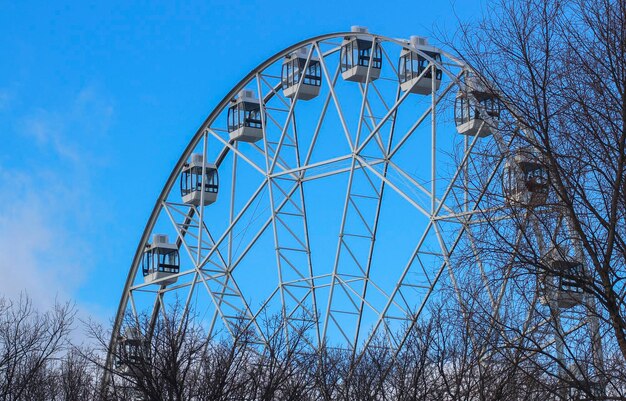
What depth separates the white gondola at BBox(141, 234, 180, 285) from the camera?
5275 cm

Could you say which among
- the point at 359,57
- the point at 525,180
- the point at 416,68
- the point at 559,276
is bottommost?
the point at 559,276

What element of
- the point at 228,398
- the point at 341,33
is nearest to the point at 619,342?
the point at 228,398

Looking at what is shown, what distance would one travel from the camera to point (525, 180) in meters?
12.6

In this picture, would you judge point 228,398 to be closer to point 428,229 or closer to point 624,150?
point 428,229

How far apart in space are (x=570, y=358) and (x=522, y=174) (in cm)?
193

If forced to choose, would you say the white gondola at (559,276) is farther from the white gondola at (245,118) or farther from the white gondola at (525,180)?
the white gondola at (245,118)

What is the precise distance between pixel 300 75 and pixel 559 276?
1342 inches

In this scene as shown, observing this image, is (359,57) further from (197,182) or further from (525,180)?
(525,180)

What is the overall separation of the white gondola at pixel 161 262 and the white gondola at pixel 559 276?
40.5 meters

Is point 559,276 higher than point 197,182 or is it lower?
lower

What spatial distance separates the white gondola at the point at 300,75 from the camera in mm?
45625

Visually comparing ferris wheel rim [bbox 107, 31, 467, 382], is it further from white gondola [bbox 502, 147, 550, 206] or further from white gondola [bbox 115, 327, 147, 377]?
white gondola [bbox 502, 147, 550, 206]

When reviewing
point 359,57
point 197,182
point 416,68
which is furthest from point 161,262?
point 416,68

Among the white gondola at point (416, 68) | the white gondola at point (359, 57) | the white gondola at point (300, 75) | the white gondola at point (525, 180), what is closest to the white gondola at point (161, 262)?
the white gondola at point (300, 75)
